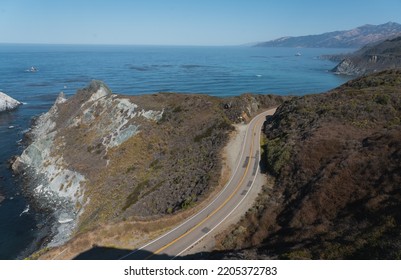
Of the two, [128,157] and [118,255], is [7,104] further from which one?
[118,255]

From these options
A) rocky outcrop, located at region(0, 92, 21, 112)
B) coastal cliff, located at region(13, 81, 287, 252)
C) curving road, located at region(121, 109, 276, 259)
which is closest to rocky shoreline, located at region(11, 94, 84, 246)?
coastal cliff, located at region(13, 81, 287, 252)

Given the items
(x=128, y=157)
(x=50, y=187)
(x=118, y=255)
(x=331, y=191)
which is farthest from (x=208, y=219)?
(x=50, y=187)

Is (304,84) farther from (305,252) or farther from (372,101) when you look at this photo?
(305,252)

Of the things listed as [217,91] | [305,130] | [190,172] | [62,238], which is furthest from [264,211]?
[217,91]

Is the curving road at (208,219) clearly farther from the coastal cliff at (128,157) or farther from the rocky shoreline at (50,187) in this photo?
the rocky shoreline at (50,187)

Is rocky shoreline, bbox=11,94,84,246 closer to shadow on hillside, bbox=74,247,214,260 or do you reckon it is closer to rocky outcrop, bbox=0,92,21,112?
shadow on hillside, bbox=74,247,214,260
